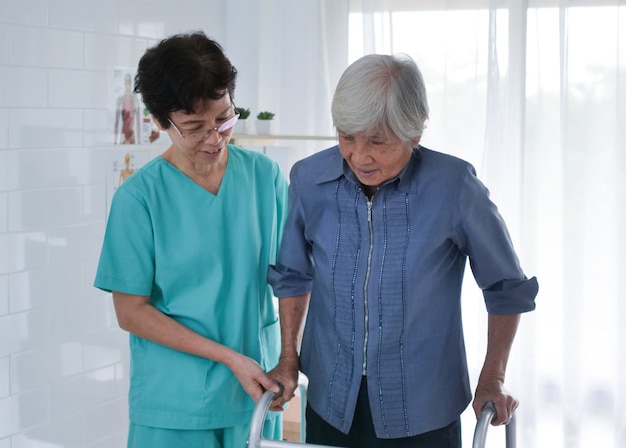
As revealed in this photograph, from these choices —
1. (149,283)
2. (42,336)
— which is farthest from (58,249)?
(149,283)

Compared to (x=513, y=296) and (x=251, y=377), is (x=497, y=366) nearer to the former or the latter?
(x=513, y=296)

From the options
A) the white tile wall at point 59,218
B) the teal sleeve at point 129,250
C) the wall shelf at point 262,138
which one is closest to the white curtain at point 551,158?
the wall shelf at point 262,138

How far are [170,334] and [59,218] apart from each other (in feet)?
3.97

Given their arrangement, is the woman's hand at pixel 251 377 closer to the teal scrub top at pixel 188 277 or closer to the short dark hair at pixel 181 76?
the teal scrub top at pixel 188 277

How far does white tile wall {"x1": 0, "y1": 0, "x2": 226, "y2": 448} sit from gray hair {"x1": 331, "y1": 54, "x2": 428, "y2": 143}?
151 centimetres

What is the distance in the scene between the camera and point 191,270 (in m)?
1.91

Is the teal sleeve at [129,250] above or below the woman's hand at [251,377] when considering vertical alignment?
above

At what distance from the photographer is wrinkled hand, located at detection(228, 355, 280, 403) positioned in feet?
5.82

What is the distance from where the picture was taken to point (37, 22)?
2797 millimetres

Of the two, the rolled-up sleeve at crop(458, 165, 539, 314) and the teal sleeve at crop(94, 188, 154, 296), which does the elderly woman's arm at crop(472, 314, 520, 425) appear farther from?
the teal sleeve at crop(94, 188, 154, 296)

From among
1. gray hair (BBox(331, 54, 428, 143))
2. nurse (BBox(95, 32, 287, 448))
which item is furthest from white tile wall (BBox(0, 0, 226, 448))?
gray hair (BBox(331, 54, 428, 143))

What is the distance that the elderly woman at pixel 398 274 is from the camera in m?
1.59

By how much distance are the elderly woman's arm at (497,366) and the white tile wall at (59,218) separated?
1.65 m

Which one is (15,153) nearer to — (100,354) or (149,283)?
(100,354)
